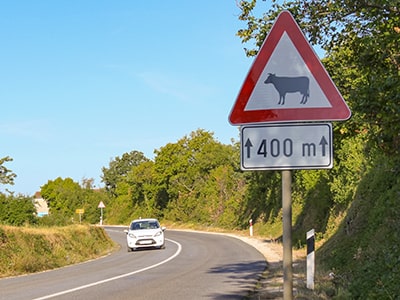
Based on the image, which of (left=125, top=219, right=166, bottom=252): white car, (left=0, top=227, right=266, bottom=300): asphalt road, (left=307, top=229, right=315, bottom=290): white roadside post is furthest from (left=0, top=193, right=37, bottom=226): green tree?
(left=307, top=229, right=315, bottom=290): white roadside post

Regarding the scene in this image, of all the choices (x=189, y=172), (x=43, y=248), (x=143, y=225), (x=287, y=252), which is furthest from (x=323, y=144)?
(x=189, y=172)

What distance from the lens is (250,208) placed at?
4622 centimetres

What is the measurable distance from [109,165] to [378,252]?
9633 centimetres

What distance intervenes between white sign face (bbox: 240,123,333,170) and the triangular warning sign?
2.6 inches

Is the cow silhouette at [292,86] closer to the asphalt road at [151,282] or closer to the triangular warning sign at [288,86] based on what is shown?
the triangular warning sign at [288,86]

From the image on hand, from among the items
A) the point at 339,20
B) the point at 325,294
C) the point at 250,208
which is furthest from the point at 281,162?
the point at 250,208

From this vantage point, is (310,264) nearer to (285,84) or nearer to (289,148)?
(289,148)

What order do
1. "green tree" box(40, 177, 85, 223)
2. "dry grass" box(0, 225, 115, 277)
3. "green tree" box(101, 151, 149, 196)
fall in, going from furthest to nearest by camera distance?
1. "green tree" box(101, 151, 149, 196)
2. "green tree" box(40, 177, 85, 223)
3. "dry grass" box(0, 225, 115, 277)

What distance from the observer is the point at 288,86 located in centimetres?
390

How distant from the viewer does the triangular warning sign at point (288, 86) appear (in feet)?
12.8

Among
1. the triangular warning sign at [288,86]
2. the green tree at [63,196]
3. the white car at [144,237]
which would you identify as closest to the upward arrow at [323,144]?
the triangular warning sign at [288,86]

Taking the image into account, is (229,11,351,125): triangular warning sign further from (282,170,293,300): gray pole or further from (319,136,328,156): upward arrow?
(282,170,293,300): gray pole

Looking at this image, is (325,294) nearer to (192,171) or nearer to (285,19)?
(285,19)

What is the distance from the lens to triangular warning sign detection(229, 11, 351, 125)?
3.90m
